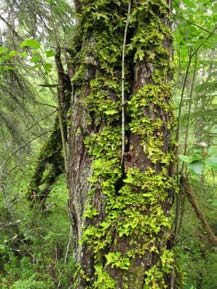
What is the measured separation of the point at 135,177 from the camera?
4.40ft

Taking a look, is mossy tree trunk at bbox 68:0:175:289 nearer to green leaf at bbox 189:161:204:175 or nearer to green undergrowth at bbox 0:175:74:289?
green leaf at bbox 189:161:204:175

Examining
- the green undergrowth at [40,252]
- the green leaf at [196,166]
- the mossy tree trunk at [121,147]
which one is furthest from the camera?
the green undergrowth at [40,252]

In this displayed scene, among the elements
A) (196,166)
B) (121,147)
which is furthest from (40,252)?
(196,166)

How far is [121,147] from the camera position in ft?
4.72

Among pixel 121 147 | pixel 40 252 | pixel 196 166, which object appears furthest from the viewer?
pixel 40 252

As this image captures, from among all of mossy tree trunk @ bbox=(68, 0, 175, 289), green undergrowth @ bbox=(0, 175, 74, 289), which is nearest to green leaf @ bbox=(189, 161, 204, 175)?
mossy tree trunk @ bbox=(68, 0, 175, 289)

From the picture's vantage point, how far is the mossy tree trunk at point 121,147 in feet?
4.21

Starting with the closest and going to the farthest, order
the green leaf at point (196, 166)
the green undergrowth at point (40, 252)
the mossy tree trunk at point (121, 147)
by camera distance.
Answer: the green leaf at point (196, 166)
the mossy tree trunk at point (121, 147)
the green undergrowth at point (40, 252)

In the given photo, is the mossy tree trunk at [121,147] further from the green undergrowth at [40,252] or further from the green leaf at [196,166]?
the green undergrowth at [40,252]

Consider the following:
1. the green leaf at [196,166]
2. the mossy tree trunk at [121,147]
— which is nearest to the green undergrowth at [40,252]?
the mossy tree trunk at [121,147]

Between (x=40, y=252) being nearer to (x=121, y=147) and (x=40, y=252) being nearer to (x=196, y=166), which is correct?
(x=121, y=147)

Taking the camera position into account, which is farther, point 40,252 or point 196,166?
point 40,252

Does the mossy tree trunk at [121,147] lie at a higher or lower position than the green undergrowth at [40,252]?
higher

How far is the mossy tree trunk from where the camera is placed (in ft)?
4.21
